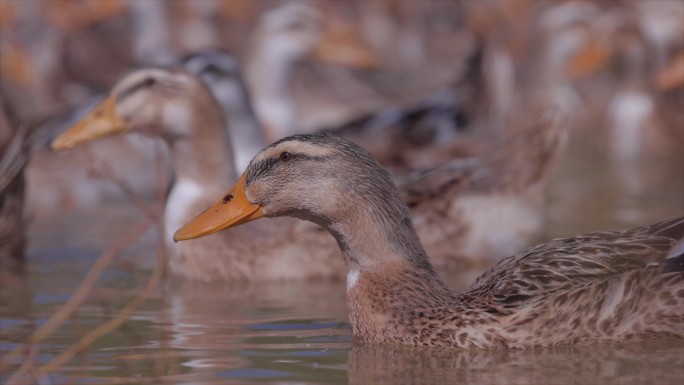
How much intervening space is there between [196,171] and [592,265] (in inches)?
154

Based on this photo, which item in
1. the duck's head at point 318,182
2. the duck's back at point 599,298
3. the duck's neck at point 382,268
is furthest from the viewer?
the duck's head at point 318,182

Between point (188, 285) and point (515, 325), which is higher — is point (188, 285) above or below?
above

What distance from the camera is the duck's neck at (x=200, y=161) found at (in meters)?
10.1

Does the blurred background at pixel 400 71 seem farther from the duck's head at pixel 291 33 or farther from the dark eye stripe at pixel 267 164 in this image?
the dark eye stripe at pixel 267 164

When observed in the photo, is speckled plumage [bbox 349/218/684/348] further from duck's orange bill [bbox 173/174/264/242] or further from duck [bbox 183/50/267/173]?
duck [bbox 183/50/267/173]

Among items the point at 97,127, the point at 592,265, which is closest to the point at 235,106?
the point at 97,127

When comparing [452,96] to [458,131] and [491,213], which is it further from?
[491,213]

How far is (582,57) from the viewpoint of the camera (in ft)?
63.9

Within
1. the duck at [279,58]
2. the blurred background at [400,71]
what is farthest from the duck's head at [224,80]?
the duck at [279,58]

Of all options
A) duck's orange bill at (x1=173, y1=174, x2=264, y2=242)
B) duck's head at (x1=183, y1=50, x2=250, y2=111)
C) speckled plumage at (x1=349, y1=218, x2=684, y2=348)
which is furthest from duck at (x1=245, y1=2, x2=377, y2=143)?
speckled plumage at (x1=349, y1=218, x2=684, y2=348)

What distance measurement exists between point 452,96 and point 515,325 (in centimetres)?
639

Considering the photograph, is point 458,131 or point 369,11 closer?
point 458,131

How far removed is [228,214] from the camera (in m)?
7.43

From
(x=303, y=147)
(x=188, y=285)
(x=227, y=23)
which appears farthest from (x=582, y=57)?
(x=303, y=147)
